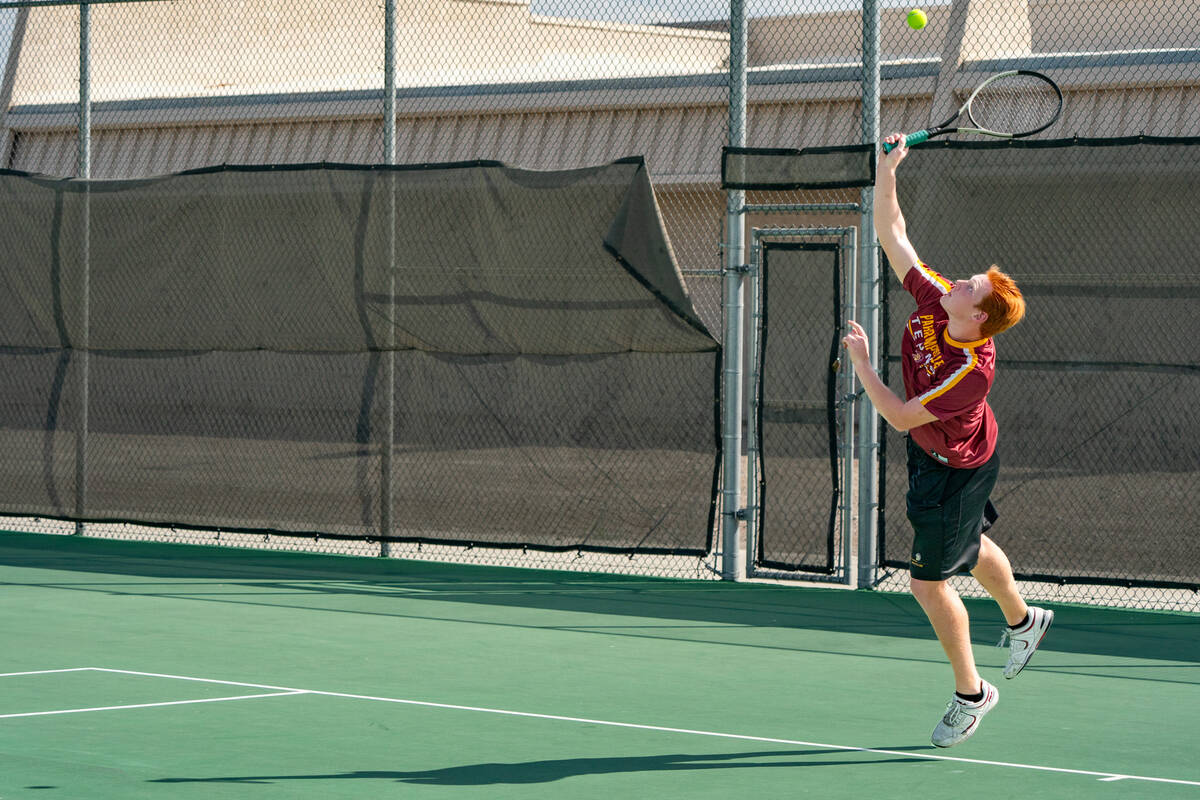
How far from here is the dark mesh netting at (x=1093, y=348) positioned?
9.80 meters

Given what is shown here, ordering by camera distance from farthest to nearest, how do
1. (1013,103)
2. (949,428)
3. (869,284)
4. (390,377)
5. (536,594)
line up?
(1013,103), (390,377), (536,594), (869,284), (949,428)

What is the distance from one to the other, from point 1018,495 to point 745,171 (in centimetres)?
238

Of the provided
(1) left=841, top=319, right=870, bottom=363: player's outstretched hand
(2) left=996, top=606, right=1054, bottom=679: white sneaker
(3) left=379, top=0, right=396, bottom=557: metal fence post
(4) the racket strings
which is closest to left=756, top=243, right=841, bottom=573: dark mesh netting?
(3) left=379, top=0, right=396, bottom=557: metal fence post

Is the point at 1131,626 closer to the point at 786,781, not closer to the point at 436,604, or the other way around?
the point at 436,604

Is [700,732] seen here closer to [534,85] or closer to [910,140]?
[910,140]

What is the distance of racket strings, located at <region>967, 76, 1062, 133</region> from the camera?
14275mm

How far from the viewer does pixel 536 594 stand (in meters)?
10.8

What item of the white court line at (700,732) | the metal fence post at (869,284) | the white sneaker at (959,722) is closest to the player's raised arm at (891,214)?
the white sneaker at (959,722)

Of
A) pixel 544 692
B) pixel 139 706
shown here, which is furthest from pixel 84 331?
pixel 544 692

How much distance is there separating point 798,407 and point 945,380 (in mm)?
4497

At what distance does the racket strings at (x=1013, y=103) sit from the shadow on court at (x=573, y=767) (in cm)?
759

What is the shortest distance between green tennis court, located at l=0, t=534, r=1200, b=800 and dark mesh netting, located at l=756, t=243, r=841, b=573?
1.06 ft

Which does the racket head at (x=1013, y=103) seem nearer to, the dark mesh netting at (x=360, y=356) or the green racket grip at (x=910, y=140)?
the dark mesh netting at (x=360, y=356)

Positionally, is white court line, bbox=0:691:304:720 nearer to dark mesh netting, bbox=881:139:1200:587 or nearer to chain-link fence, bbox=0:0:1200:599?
dark mesh netting, bbox=881:139:1200:587
